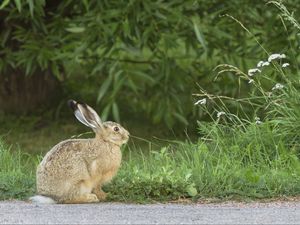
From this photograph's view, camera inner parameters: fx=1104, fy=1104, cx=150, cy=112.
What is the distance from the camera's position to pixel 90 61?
47.0 ft

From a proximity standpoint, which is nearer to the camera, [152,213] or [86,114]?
[152,213]

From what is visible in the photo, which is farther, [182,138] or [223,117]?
[182,138]

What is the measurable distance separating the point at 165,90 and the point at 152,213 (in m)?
5.04

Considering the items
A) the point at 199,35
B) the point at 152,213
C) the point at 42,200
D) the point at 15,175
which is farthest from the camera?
the point at 199,35

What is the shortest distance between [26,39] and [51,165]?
4516mm

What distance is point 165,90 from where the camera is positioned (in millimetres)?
13352

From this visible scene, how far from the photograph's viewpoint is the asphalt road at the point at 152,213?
809cm

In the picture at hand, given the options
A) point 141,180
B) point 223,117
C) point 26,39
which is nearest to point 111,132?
point 141,180

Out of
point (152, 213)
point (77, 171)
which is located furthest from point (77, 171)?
point (152, 213)

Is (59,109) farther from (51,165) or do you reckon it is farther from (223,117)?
(51,165)

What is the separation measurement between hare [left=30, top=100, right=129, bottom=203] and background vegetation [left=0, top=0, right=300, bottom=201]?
25 centimetres

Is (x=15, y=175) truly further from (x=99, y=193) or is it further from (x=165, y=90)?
(x=165, y=90)

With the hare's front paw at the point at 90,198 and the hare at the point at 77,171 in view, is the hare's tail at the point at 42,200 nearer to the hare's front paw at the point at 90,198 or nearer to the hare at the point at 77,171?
the hare at the point at 77,171

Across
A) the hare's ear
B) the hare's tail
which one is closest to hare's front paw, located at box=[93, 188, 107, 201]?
the hare's tail
